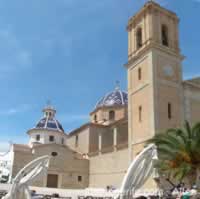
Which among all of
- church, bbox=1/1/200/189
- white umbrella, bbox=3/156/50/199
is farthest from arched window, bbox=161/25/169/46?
white umbrella, bbox=3/156/50/199

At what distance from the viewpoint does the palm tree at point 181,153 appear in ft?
59.3

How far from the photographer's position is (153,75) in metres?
26.3

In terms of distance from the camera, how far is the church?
26272mm

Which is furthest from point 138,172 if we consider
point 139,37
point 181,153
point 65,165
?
point 65,165

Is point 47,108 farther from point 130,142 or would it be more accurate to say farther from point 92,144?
point 130,142

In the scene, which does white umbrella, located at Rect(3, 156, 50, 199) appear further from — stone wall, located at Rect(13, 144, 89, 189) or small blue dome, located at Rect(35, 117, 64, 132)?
small blue dome, located at Rect(35, 117, 64, 132)

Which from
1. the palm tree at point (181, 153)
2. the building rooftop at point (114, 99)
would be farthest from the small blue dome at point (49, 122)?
the palm tree at point (181, 153)

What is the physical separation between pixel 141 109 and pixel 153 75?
299 centimetres

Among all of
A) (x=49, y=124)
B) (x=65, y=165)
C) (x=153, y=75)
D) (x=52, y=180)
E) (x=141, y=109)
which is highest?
(x=153, y=75)

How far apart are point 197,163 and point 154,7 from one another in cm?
1556

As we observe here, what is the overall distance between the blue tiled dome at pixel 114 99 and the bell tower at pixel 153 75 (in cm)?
1261

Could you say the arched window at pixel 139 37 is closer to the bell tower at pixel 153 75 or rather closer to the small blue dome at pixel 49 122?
the bell tower at pixel 153 75

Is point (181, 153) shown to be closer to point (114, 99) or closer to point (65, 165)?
point (65, 165)

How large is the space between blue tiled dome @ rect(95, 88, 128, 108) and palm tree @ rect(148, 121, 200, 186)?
2254 centimetres
